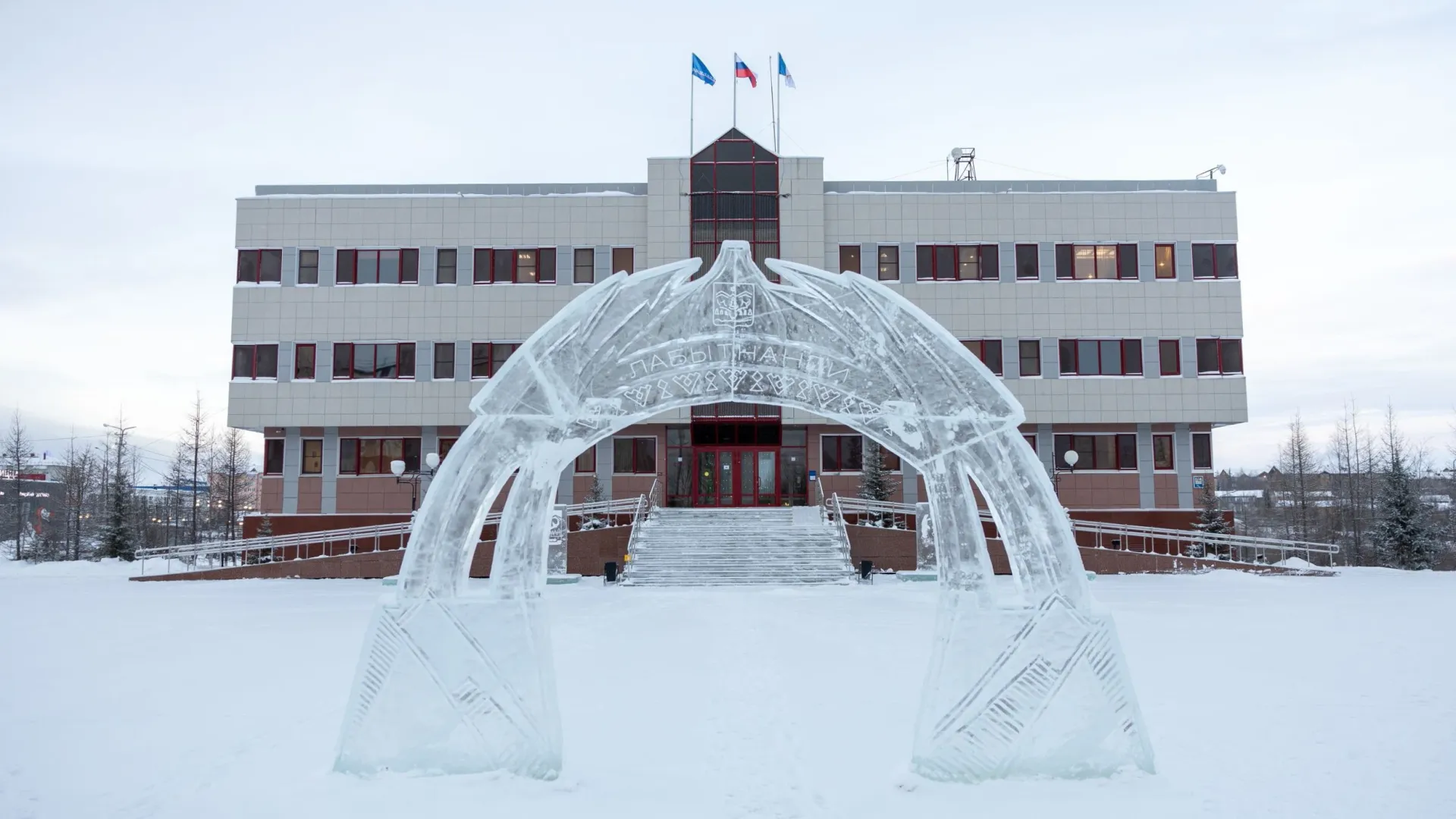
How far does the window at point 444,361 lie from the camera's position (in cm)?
3325

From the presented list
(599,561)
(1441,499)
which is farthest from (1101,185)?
(1441,499)

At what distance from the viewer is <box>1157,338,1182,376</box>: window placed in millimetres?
33281

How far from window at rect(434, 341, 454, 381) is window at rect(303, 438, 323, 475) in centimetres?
520

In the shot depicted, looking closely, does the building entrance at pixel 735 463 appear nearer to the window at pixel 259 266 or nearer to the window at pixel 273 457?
the window at pixel 273 457

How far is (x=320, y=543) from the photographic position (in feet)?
105

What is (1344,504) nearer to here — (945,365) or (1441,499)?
(1441,499)

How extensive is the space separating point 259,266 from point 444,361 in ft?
24.9

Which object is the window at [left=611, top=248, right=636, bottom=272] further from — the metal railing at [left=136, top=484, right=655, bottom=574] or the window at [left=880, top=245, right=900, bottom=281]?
the window at [left=880, top=245, right=900, bottom=281]

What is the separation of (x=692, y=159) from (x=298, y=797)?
96.7ft

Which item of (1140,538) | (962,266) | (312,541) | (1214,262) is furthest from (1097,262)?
(312,541)

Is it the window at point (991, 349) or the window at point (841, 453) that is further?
the window at point (841, 453)

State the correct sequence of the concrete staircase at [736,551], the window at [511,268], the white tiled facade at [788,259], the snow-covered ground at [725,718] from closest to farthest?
the snow-covered ground at [725,718], the concrete staircase at [736,551], the white tiled facade at [788,259], the window at [511,268]

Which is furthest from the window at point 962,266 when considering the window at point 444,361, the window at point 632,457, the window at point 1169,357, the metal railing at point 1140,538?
the window at point 444,361

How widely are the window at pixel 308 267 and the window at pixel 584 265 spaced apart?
30.4 ft
